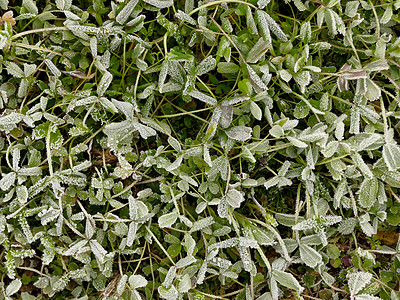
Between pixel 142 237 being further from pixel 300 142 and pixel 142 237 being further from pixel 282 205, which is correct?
pixel 300 142

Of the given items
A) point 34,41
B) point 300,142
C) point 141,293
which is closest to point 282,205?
point 300,142

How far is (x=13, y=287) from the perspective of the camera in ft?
4.01

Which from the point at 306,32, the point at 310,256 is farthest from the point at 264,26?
the point at 310,256

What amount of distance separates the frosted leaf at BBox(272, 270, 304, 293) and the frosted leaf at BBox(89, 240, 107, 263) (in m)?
0.58

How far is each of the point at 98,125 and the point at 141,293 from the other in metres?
0.64

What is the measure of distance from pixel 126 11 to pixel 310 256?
3.31 feet

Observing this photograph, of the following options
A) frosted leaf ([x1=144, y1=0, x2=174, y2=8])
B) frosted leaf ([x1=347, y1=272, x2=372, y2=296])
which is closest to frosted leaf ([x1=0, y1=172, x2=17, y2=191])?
frosted leaf ([x1=144, y1=0, x2=174, y2=8])

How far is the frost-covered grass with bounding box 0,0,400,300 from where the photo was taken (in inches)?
44.9

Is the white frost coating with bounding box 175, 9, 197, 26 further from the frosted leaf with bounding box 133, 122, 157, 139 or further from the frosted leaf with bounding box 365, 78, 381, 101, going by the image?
the frosted leaf with bounding box 365, 78, 381, 101

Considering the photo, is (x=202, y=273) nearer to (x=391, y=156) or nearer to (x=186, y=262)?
(x=186, y=262)

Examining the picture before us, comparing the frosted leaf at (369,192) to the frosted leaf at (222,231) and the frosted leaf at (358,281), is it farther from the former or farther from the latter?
the frosted leaf at (222,231)

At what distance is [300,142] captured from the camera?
111 centimetres

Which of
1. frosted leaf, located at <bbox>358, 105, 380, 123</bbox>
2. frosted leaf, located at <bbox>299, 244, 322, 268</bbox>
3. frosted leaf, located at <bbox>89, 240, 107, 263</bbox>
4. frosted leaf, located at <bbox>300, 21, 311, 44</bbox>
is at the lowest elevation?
frosted leaf, located at <bbox>299, 244, 322, 268</bbox>

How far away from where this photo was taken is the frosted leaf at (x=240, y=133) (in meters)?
1.10
